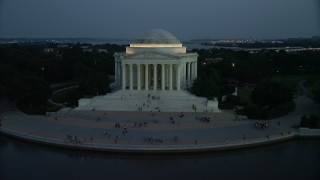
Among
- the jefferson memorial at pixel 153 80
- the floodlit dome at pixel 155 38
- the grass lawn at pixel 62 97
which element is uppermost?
the floodlit dome at pixel 155 38

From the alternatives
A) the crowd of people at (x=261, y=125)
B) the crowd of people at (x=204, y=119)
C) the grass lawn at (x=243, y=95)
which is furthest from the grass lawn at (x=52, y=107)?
the crowd of people at (x=261, y=125)

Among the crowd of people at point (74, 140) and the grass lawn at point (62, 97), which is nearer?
the crowd of people at point (74, 140)

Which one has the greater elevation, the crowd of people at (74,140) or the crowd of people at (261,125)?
the crowd of people at (261,125)

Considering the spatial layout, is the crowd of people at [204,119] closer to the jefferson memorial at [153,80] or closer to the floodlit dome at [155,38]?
the jefferson memorial at [153,80]

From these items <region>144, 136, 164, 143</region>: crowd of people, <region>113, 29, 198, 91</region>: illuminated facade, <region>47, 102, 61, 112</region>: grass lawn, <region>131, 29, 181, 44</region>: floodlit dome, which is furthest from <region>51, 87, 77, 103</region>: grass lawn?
<region>144, 136, 164, 143</region>: crowd of people

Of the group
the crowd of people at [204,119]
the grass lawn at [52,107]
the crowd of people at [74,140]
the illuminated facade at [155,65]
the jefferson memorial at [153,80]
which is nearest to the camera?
the crowd of people at [74,140]

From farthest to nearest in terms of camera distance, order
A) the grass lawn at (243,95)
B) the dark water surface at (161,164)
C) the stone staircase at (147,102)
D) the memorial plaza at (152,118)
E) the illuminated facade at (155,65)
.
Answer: the illuminated facade at (155,65), the grass lawn at (243,95), the stone staircase at (147,102), the memorial plaza at (152,118), the dark water surface at (161,164)

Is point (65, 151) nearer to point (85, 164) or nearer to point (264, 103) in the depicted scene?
point (85, 164)

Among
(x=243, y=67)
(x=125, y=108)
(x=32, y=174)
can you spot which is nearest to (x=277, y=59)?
(x=243, y=67)
